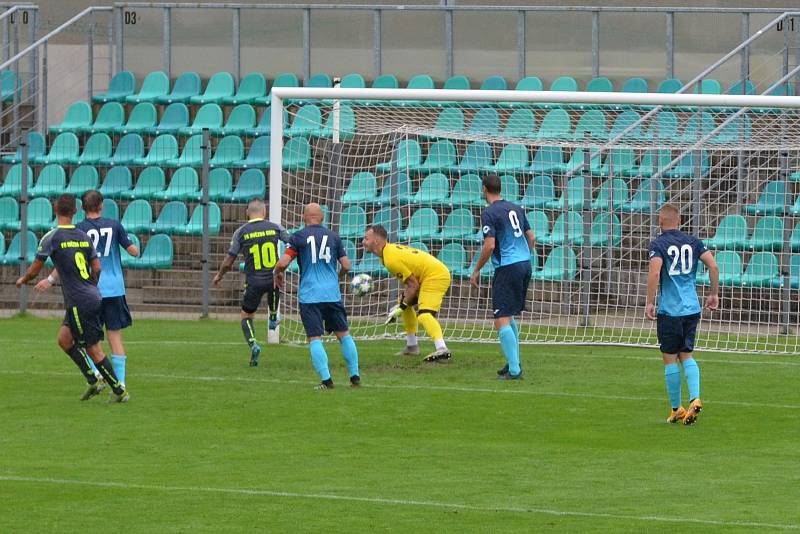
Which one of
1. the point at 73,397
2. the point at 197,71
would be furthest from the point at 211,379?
the point at 197,71

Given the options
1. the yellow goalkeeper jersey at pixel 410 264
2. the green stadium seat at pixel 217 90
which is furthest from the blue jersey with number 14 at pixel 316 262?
the green stadium seat at pixel 217 90

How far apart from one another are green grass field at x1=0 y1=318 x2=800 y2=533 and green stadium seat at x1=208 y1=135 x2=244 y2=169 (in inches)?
253

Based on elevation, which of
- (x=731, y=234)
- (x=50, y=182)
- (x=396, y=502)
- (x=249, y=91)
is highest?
(x=249, y=91)

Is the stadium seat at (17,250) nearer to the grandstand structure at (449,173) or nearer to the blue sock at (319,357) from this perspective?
the grandstand structure at (449,173)

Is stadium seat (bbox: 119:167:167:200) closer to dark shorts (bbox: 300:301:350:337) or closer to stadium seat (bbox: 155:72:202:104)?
stadium seat (bbox: 155:72:202:104)

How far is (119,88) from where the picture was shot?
81.6 feet

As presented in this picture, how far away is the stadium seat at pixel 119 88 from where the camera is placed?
80.7ft

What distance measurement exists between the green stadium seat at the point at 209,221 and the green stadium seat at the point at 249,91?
7.40 feet

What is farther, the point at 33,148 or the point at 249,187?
the point at 33,148

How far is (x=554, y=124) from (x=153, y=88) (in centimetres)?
686

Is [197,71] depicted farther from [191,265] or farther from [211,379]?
[211,379]

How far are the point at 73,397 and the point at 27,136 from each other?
9715 mm

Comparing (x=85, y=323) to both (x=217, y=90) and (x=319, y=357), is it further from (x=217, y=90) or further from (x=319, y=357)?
(x=217, y=90)

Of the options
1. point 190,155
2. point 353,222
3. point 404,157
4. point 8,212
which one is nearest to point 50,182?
point 8,212
